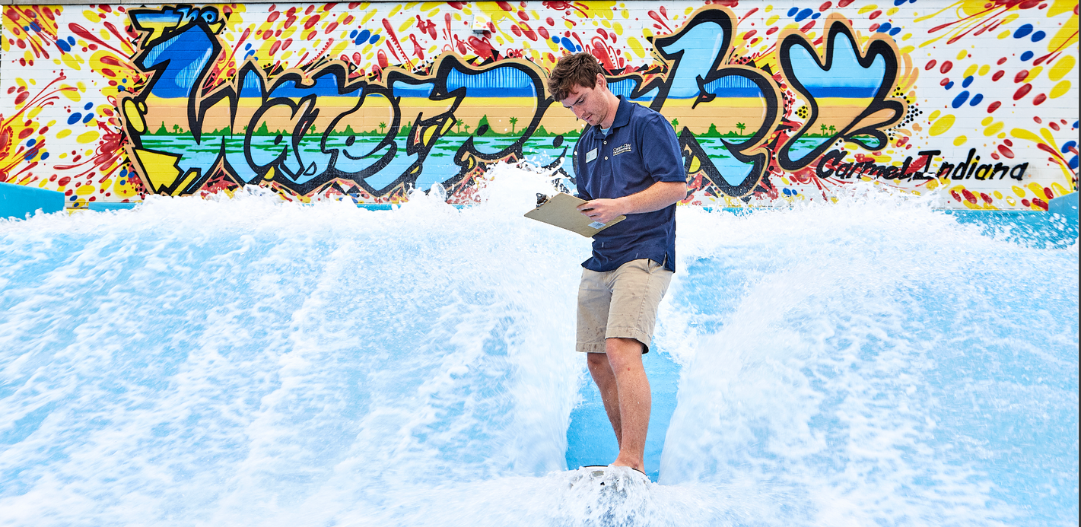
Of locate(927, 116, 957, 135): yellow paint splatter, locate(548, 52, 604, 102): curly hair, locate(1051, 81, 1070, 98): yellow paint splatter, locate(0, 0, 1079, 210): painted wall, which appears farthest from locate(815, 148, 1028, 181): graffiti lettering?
locate(548, 52, 604, 102): curly hair

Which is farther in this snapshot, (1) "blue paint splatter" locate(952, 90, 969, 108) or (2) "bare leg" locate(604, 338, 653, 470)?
(1) "blue paint splatter" locate(952, 90, 969, 108)

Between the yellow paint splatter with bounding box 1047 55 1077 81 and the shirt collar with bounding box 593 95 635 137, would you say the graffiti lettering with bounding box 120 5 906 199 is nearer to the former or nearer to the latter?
the yellow paint splatter with bounding box 1047 55 1077 81

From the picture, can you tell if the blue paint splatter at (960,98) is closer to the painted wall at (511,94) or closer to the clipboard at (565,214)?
the painted wall at (511,94)

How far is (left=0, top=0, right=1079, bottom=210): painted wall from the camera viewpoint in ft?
21.8

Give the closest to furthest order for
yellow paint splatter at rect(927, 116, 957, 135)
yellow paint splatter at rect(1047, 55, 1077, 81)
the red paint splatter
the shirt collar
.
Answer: the shirt collar
yellow paint splatter at rect(1047, 55, 1077, 81)
yellow paint splatter at rect(927, 116, 957, 135)
the red paint splatter

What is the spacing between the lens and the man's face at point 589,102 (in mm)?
2004

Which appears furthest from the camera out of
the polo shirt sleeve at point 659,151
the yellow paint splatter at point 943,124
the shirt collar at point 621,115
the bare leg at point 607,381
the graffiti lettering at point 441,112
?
the graffiti lettering at point 441,112

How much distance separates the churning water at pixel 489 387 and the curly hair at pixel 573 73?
46.8 inches

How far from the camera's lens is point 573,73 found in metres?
1.97

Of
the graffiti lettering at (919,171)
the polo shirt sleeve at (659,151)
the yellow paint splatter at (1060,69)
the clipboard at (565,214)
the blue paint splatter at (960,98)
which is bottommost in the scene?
the graffiti lettering at (919,171)

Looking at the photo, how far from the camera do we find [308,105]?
286 inches

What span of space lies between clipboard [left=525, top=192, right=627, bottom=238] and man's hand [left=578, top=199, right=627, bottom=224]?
0.06 feet

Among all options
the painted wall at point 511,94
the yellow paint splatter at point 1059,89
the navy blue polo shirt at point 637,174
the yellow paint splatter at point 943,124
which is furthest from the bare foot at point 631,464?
the yellow paint splatter at point 1059,89

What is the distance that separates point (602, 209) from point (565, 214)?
11 centimetres
